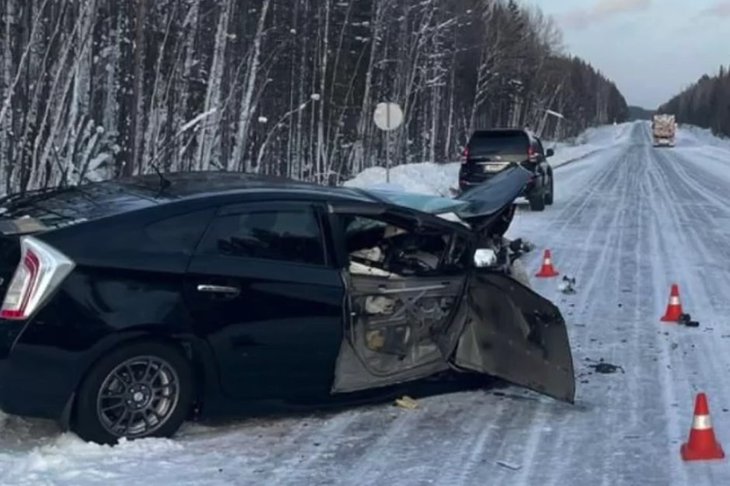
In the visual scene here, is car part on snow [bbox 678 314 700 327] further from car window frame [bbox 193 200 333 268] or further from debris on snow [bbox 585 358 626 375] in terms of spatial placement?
car window frame [bbox 193 200 333 268]

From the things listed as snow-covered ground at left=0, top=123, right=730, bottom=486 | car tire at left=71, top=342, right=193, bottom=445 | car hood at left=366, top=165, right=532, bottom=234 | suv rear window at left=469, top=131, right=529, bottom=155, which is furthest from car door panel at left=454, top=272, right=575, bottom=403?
suv rear window at left=469, top=131, right=529, bottom=155

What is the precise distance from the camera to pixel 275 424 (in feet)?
22.2

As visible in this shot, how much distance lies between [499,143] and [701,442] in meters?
19.1

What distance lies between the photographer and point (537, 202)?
79.1 ft

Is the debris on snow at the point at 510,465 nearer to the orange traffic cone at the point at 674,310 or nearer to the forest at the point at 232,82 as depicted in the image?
the orange traffic cone at the point at 674,310

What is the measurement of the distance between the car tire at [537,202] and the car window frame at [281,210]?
56.8 ft

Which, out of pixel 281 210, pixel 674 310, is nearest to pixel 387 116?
pixel 674 310

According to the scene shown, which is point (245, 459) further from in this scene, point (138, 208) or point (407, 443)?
point (138, 208)

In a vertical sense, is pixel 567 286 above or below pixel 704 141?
below

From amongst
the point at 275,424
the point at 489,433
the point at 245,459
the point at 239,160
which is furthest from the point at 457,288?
the point at 239,160

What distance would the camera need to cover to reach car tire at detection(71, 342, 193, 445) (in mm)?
5988

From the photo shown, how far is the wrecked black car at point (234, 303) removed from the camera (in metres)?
5.88

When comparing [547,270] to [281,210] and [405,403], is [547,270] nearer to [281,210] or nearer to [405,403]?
[405,403]

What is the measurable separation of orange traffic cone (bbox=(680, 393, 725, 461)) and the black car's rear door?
210 centimetres
